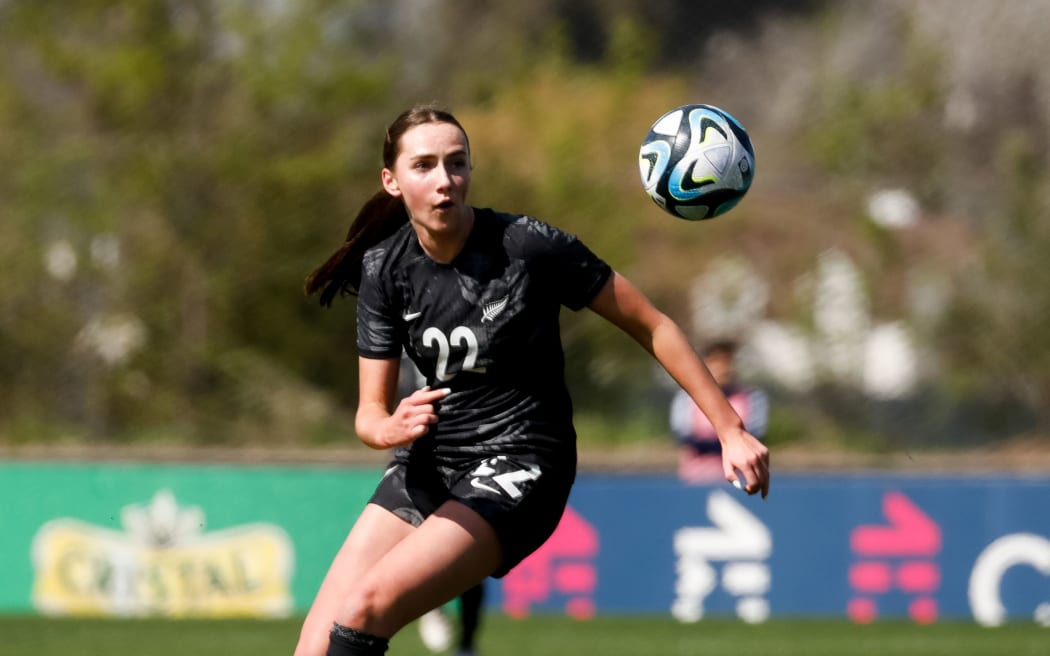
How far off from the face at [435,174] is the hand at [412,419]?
0.54 metres

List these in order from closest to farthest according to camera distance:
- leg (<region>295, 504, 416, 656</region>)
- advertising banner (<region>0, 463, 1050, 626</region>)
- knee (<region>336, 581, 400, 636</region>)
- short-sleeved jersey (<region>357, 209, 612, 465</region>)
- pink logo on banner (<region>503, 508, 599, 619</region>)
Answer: knee (<region>336, 581, 400, 636</region>)
leg (<region>295, 504, 416, 656</region>)
short-sleeved jersey (<region>357, 209, 612, 465</region>)
advertising banner (<region>0, 463, 1050, 626</region>)
pink logo on banner (<region>503, 508, 599, 619</region>)

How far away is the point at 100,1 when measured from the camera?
17.4 meters

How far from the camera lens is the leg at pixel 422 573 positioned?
4668 millimetres

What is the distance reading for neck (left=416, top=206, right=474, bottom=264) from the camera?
16.5ft

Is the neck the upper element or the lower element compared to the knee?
upper

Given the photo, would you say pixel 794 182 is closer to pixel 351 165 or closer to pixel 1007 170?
pixel 1007 170

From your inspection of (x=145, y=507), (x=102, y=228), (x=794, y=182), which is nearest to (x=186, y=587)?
(x=145, y=507)

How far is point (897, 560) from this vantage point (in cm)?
1157

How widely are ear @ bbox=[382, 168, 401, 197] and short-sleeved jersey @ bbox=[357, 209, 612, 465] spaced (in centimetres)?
16

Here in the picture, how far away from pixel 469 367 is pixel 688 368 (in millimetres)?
630

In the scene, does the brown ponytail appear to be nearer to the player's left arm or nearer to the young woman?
the young woman

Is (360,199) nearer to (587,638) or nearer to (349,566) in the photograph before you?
(587,638)

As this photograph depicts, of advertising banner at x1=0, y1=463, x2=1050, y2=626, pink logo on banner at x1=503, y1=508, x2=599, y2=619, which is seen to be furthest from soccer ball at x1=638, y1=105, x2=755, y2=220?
pink logo on banner at x1=503, y1=508, x2=599, y2=619

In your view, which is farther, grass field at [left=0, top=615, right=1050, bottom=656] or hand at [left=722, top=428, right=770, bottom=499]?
grass field at [left=0, top=615, right=1050, bottom=656]
